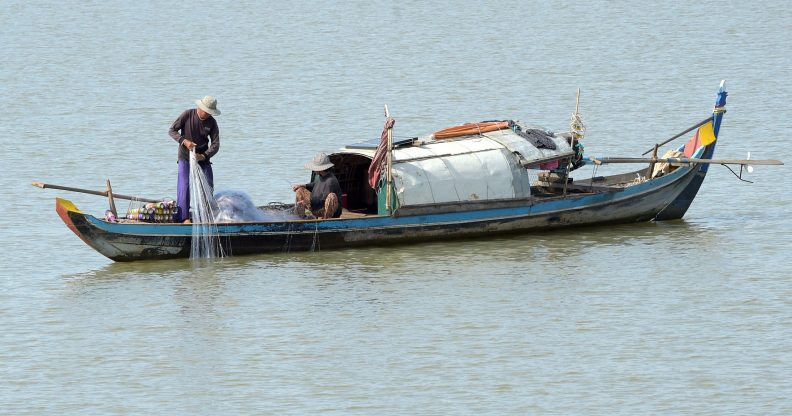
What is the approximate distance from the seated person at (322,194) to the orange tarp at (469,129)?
205 centimetres

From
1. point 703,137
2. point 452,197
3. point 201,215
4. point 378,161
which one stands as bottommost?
point 201,215

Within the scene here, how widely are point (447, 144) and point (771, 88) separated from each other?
16625 millimetres

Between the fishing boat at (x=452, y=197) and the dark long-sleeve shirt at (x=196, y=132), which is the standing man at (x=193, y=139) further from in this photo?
the fishing boat at (x=452, y=197)

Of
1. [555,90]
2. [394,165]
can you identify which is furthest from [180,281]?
[555,90]

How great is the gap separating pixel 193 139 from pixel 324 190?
6.02 ft

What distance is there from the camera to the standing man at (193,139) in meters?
20.5

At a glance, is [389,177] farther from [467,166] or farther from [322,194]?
[467,166]

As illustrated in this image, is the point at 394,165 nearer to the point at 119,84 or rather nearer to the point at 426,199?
the point at 426,199

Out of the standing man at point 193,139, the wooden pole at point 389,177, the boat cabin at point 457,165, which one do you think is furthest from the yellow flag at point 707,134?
the standing man at point 193,139

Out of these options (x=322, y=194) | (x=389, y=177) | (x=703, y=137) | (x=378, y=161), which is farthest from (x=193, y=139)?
(x=703, y=137)

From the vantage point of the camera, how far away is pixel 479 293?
19.1 meters

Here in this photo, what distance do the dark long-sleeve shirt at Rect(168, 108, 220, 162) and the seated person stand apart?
1.29 metres

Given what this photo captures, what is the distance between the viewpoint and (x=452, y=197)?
842 inches

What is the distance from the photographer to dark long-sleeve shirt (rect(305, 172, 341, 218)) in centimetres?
2094
